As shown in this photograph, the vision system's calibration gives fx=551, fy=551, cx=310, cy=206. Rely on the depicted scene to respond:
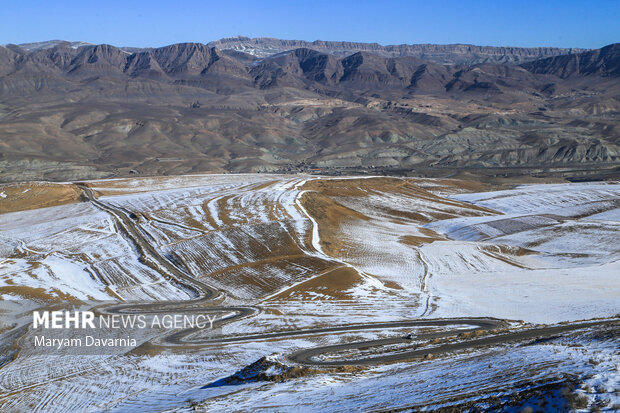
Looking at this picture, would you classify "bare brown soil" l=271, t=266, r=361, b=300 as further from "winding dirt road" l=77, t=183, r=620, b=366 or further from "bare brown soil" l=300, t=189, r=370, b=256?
"bare brown soil" l=300, t=189, r=370, b=256

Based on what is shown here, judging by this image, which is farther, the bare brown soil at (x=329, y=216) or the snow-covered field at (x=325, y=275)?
the bare brown soil at (x=329, y=216)

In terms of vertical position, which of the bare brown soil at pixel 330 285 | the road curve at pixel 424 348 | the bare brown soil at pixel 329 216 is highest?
the bare brown soil at pixel 329 216

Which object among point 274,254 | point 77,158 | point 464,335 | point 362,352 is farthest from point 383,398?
point 77,158

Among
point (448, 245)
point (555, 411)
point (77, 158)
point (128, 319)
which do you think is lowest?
point (555, 411)

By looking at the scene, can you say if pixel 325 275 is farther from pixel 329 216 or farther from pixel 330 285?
pixel 329 216

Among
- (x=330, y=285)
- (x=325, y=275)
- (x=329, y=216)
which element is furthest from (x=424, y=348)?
(x=329, y=216)

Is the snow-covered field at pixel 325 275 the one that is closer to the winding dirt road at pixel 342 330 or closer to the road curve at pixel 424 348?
the winding dirt road at pixel 342 330

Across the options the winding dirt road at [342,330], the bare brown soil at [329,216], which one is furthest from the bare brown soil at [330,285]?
the bare brown soil at [329,216]

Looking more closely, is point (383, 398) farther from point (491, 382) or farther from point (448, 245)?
point (448, 245)

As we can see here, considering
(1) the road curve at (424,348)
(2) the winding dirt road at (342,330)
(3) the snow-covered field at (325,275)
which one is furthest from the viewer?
(2) the winding dirt road at (342,330)
